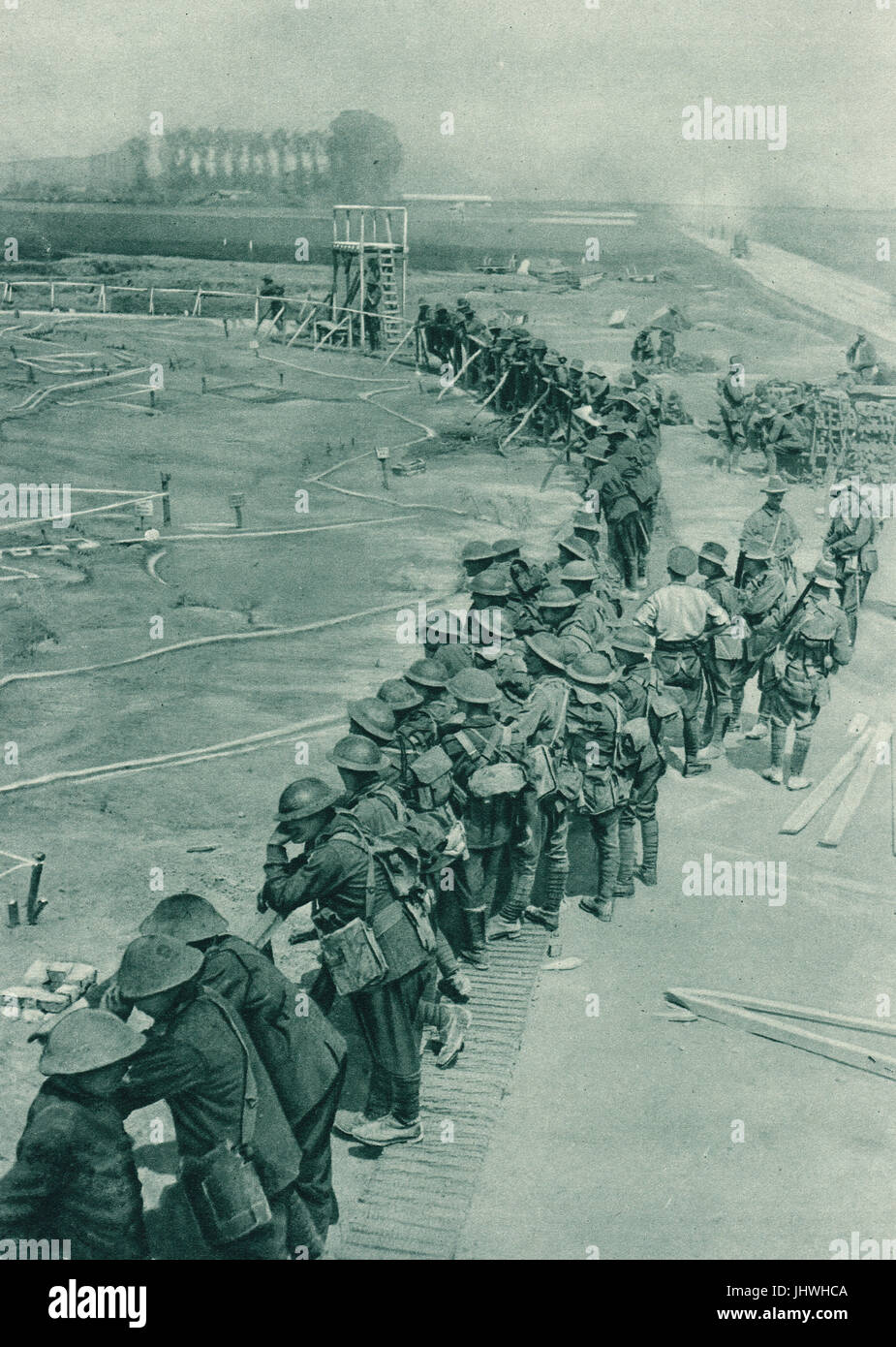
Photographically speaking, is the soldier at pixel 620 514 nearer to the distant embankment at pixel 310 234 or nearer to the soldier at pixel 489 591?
the soldier at pixel 489 591

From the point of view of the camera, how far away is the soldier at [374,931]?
19.7 feet

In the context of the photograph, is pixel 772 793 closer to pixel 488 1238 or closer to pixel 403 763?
pixel 403 763

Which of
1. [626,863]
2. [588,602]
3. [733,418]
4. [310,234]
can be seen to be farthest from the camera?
[310,234]

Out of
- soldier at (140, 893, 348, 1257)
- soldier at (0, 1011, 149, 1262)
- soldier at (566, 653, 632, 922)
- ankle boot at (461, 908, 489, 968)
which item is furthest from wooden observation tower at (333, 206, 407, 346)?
soldier at (0, 1011, 149, 1262)

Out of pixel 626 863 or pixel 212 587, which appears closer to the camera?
pixel 626 863

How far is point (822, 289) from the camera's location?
48.1 metres

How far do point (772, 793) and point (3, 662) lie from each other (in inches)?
292

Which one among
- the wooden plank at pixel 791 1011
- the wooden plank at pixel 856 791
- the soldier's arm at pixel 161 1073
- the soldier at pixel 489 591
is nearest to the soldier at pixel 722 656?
the wooden plank at pixel 856 791

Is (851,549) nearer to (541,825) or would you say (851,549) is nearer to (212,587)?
(541,825)

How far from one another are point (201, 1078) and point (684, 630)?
645 centimetres

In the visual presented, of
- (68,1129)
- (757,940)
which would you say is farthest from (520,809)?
(68,1129)

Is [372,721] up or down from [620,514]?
down

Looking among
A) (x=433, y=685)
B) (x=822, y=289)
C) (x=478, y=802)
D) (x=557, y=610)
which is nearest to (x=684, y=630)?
(x=557, y=610)

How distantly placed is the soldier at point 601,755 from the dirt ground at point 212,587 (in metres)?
0.72
